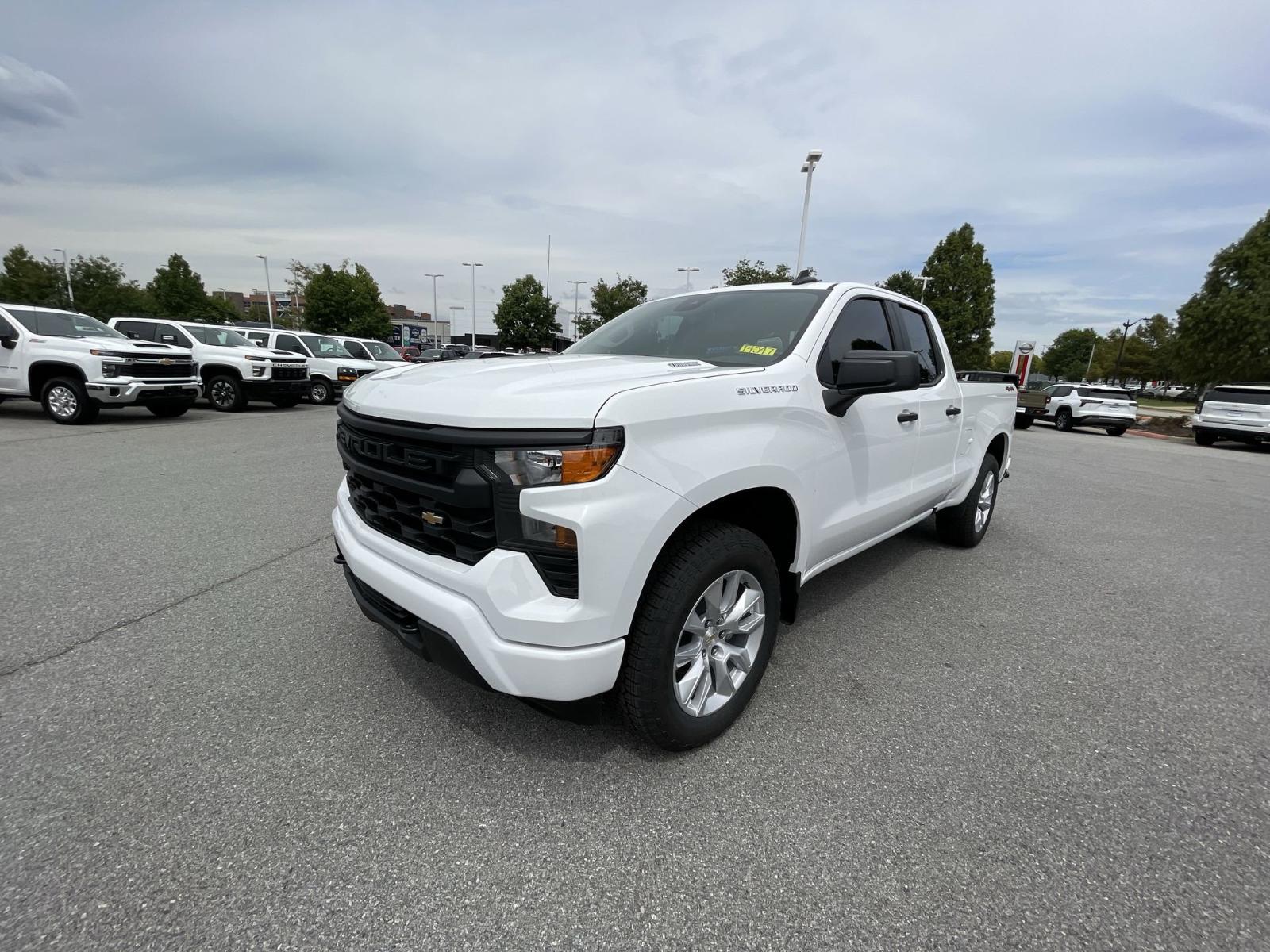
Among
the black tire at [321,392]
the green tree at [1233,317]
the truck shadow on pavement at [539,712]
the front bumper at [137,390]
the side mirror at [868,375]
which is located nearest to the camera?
the truck shadow on pavement at [539,712]

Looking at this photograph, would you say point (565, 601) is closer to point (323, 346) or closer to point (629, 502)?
point (629, 502)

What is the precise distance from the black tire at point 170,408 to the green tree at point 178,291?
1683 inches

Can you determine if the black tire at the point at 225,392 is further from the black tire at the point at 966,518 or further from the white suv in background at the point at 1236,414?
the white suv in background at the point at 1236,414

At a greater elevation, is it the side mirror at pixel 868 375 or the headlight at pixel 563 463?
the side mirror at pixel 868 375

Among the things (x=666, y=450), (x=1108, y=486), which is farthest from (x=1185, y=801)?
(x=1108, y=486)

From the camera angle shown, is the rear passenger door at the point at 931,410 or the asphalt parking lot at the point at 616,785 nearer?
the asphalt parking lot at the point at 616,785

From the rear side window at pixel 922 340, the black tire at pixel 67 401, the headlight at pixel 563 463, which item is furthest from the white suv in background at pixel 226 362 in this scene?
the headlight at pixel 563 463

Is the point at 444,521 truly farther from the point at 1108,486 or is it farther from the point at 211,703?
the point at 1108,486

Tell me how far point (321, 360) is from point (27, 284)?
1805 inches

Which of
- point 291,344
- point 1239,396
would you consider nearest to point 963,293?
point 1239,396

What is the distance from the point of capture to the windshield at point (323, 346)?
1582 centimetres

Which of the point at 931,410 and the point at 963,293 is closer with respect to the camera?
the point at 931,410

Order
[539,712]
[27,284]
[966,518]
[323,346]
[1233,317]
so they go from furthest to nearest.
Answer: [27,284]
[1233,317]
[323,346]
[966,518]
[539,712]

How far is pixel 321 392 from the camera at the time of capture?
15.9 m
